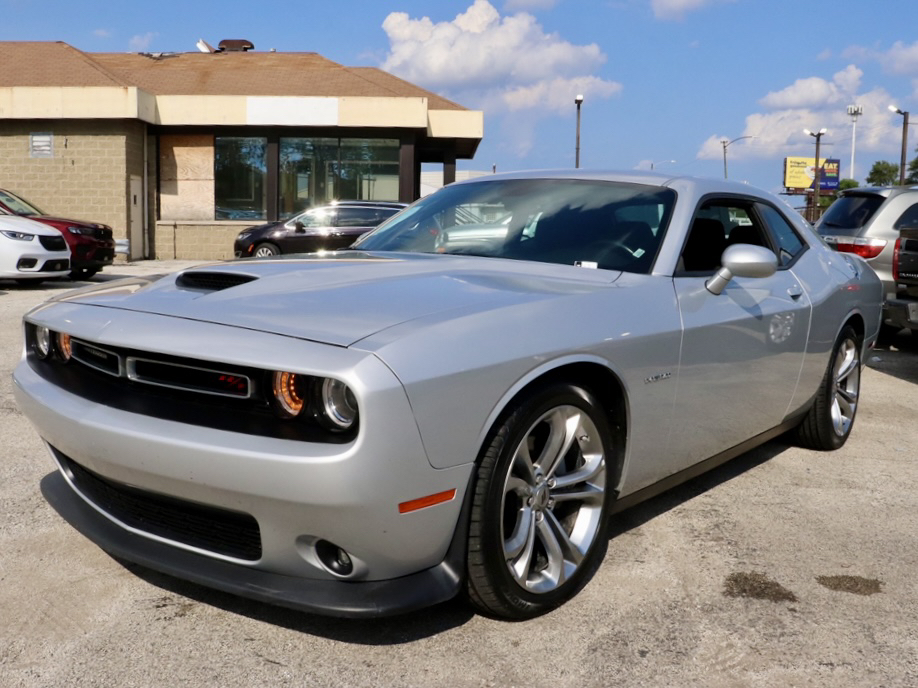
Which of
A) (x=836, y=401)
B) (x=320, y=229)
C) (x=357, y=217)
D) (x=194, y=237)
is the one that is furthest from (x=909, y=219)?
(x=194, y=237)

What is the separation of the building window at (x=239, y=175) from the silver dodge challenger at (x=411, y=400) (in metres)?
22.3

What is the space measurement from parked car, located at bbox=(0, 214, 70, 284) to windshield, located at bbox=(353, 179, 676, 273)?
389 inches

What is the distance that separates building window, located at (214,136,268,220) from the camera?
82.6 ft

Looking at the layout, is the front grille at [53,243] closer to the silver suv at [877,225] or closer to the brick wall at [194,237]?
the silver suv at [877,225]

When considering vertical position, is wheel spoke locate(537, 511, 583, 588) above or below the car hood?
below

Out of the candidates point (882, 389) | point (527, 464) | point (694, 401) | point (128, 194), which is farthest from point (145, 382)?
point (128, 194)

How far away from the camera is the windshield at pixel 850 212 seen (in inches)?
359

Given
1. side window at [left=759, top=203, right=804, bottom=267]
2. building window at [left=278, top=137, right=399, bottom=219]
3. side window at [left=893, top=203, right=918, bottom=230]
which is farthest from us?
building window at [left=278, top=137, right=399, bottom=219]

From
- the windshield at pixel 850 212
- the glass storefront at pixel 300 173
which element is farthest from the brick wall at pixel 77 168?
the windshield at pixel 850 212

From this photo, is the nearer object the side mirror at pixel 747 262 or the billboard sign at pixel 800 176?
the side mirror at pixel 747 262

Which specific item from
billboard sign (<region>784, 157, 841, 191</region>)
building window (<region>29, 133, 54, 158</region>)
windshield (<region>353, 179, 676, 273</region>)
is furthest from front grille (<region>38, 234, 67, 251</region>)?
billboard sign (<region>784, 157, 841, 191</region>)

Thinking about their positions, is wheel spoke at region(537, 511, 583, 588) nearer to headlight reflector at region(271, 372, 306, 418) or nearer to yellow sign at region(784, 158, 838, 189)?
headlight reflector at region(271, 372, 306, 418)

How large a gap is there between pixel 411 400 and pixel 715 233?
2263mm

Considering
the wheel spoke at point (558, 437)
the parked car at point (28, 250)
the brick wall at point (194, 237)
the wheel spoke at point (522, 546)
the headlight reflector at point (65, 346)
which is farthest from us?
the brick wall at point (194, 237)
